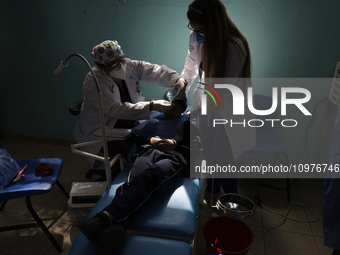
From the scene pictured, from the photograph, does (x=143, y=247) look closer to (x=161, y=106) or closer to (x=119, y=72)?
(x=161, y=106)

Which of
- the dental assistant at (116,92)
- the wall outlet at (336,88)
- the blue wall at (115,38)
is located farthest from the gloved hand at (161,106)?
the wall outlet at (336,88)

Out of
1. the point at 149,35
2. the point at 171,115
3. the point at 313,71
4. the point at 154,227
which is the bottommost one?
the point at 154,227

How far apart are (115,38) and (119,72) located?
795 millimetres

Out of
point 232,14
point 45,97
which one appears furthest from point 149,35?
point 45,97

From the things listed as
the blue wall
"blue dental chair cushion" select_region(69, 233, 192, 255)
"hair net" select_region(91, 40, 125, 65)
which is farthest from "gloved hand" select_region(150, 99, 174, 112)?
"blue dental chair cushion" select_region(69, 233, 192, 255)

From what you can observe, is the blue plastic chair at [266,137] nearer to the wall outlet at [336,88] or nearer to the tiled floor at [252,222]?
the tiled floor at [252,222]

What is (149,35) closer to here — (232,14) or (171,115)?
(232,14)

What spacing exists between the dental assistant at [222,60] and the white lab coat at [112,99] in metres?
0.39

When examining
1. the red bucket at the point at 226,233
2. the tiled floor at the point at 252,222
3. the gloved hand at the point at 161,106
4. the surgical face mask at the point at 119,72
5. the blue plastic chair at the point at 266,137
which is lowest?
the tiled floor at the point at 252,222

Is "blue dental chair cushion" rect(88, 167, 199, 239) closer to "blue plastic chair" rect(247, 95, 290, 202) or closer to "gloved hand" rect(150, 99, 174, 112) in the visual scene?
"gloved hand" rect(150, 99, 174, 112)

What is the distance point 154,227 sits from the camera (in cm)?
119

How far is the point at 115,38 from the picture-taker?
2438 millimetres

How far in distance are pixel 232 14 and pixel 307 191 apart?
172 cm

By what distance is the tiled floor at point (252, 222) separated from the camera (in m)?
1.65
